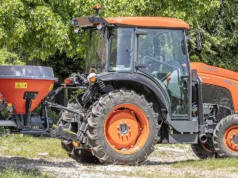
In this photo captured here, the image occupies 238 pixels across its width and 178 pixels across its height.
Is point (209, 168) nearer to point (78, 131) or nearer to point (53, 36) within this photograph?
point (78, 131)

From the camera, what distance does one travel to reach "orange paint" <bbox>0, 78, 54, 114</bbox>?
32.1 feet

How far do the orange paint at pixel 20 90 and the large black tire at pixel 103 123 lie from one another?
3.61 ft

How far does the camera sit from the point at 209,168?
10.7 meters

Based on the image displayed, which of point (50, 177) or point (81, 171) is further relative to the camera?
point (81, 171)

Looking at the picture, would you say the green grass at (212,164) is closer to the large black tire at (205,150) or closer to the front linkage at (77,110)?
the large black tire at (205,150)

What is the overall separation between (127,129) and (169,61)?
1.49 m

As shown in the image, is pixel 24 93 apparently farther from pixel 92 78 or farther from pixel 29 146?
pixel 29 146

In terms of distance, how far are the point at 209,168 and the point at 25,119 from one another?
3142 millimetres

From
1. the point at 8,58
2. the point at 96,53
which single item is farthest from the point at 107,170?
the point at 8,58

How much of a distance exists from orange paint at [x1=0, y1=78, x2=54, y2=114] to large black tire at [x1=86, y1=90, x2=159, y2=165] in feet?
3.61

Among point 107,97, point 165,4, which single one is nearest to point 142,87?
point 107,97

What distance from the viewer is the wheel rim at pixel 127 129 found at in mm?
11094

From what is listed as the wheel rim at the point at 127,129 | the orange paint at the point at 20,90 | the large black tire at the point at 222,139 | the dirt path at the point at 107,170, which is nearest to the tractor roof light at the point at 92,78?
the wheel rim at the point at 127,129

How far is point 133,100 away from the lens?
1107cm
